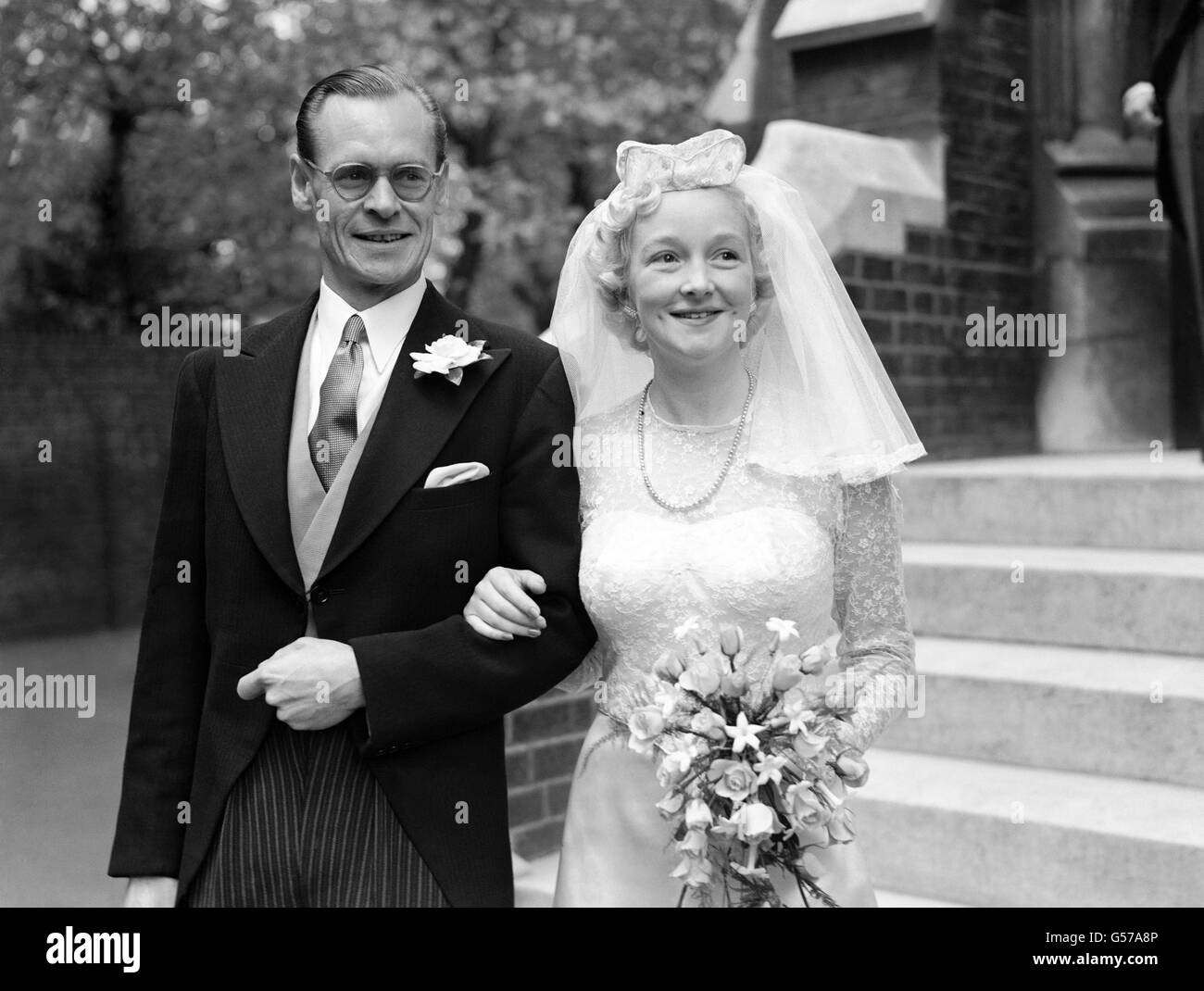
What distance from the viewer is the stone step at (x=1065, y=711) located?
468cm

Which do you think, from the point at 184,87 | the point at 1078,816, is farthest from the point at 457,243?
the point at 1078,816

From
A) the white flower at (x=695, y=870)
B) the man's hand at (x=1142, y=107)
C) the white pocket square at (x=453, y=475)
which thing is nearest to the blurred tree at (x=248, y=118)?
the man's hand at (x=1142, y=107)

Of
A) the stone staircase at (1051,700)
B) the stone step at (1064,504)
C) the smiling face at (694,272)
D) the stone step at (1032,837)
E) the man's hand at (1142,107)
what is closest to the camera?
the smiling face at (694,272)

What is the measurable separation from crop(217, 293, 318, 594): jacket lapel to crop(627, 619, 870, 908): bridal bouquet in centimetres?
73

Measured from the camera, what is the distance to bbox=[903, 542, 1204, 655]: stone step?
5.16m

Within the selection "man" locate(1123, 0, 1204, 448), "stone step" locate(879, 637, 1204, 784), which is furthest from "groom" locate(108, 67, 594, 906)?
"man" locate(1123, 0, 1204, 448)

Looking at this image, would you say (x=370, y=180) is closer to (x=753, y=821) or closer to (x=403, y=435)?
(x=403, y=435)

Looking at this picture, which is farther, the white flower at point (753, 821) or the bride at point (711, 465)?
the bride at point (711, 465)

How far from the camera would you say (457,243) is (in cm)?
1678

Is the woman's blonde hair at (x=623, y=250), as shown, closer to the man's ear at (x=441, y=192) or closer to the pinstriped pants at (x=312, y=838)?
the man's ear at (x=441, y=192)

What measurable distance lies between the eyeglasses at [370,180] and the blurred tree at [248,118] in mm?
11298

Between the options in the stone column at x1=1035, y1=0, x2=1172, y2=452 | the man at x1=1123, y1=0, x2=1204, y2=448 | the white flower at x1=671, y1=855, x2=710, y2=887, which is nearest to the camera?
the white flower at x1=671, y1=855, x2=710, y2=887

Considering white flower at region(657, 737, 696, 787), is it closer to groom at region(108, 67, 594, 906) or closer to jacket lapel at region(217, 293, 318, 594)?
groom at region(108, 67, 594, 906)
